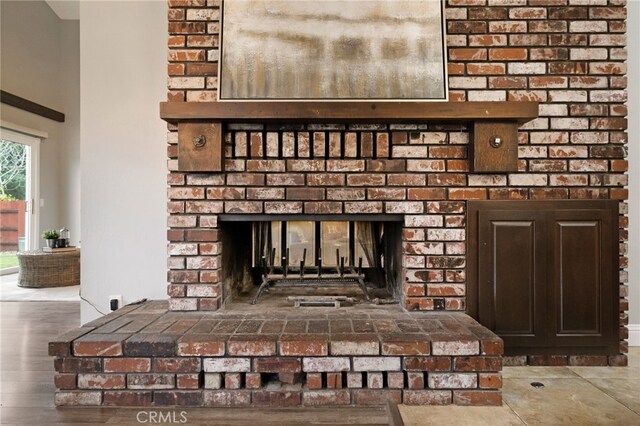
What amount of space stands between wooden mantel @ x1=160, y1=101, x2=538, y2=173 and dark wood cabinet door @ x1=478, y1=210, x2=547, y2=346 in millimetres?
382

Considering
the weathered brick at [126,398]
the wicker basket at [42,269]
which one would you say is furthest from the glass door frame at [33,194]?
the weathered brick at [126,398]

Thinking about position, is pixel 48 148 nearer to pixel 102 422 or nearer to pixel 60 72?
pixel 60 72

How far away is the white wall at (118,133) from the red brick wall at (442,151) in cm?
50

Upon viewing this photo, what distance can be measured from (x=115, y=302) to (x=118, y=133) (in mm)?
1035

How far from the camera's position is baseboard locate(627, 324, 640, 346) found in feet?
6.58

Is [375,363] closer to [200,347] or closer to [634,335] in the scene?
[200,347]

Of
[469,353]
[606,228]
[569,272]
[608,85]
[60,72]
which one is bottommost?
[469,353]

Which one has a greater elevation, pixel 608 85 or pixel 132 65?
pixel 132 65

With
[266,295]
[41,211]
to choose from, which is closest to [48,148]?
[41,211]

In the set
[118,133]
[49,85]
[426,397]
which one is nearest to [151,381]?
[426,397]

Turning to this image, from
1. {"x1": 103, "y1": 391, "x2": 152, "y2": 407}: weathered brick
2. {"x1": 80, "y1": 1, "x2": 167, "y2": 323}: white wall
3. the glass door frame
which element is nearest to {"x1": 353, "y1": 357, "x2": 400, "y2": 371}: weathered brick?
{"x1": 103, "y1": 391, "x2": 152, "y2": 407}: weathered brick

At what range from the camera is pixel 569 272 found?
1.76 metres

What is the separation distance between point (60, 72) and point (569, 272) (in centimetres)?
699

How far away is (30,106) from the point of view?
15.5 ft
